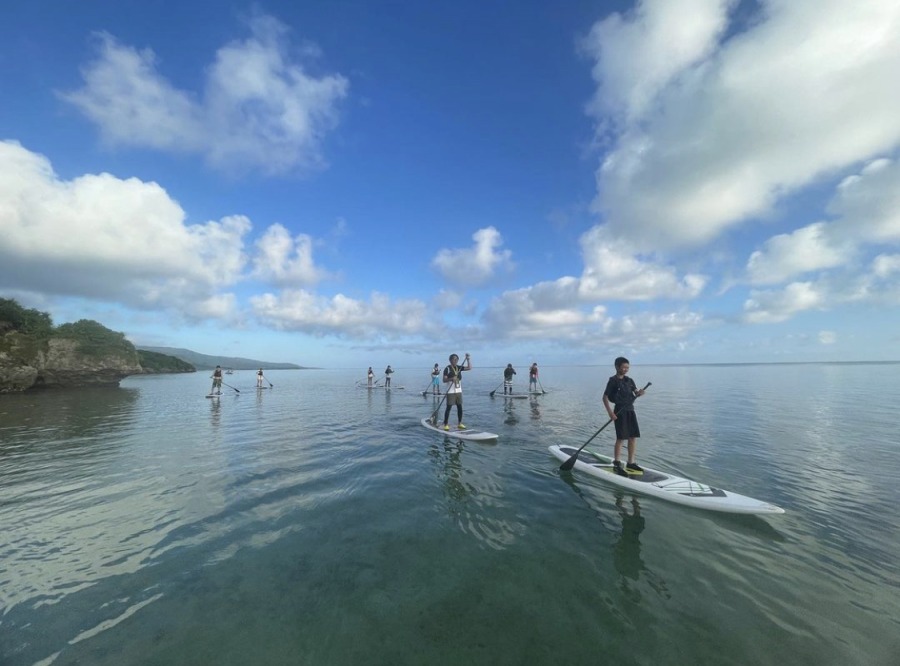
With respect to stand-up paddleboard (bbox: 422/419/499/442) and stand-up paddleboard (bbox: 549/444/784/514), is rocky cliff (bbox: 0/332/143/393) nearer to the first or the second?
stand-up paddleboard (bbox: 422/419/499/442)

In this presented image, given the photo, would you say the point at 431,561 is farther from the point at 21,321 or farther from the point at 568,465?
the point at 21,321

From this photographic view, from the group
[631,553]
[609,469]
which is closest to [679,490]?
[609,469]

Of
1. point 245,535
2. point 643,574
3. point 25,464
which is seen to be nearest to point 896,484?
point 643,574

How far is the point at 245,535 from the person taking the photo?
718 cm

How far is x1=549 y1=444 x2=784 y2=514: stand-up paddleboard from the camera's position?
8.25 metres

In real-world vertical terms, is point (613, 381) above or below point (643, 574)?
above

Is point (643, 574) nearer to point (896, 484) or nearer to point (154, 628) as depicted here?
point (154, 628)

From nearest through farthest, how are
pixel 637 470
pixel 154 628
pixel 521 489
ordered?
pixel 154 628
pixel 521 489
pixel 637 470

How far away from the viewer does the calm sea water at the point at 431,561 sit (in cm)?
448

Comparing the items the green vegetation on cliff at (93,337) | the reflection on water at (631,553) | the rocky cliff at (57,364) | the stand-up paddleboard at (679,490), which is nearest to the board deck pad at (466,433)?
the stand-up paddleboard at (679,490)

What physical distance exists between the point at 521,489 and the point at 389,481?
3.92m

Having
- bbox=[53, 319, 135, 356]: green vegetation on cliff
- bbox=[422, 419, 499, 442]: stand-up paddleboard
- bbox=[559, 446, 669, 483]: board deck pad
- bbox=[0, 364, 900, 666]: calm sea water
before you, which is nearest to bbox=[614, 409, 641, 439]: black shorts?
bbox=[559, 446, 669, 483]: board deck pad

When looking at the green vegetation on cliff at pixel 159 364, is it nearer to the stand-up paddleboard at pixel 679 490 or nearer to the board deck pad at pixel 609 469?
the board deck pad at pixel 609 469

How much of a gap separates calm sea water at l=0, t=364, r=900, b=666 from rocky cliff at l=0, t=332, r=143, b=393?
3811 centimetres
